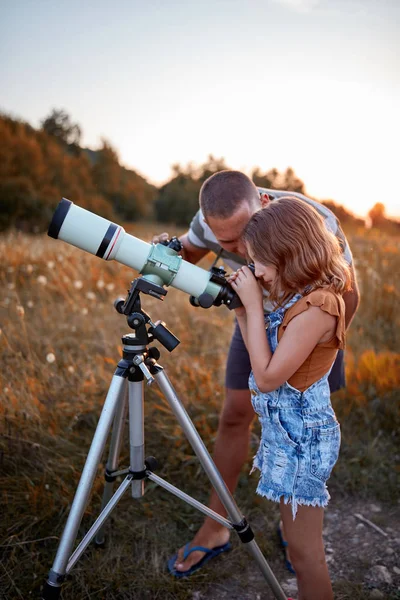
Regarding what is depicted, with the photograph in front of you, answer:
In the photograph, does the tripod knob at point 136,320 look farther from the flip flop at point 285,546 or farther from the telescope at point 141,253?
the flip flop at point 285,546

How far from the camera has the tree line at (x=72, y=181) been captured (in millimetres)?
14750

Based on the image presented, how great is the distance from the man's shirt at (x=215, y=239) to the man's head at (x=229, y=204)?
24cm

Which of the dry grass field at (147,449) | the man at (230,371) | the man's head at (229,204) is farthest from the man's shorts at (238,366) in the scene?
the dry grass field at (147,449)

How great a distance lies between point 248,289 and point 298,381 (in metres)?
0.40

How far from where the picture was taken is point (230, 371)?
255cm

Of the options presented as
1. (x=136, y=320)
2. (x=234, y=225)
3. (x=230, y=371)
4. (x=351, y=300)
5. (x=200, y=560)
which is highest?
(x=234, y=225)

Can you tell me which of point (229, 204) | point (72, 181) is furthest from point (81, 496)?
point (72, 181)

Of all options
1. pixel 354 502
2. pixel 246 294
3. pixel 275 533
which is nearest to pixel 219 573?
pixel 275 533

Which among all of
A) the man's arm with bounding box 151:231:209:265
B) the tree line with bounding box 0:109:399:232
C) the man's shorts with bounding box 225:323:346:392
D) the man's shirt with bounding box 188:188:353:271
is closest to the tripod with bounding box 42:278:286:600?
the man's shorts with bounding box 225:323:346:392

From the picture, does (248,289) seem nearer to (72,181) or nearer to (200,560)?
(200,560)

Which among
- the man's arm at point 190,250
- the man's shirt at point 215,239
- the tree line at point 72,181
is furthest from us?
the tree line at point 72,181

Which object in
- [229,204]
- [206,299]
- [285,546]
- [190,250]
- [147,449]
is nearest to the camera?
[206,299]

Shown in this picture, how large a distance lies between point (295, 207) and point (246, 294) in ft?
1.24

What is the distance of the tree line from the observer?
1475cm
